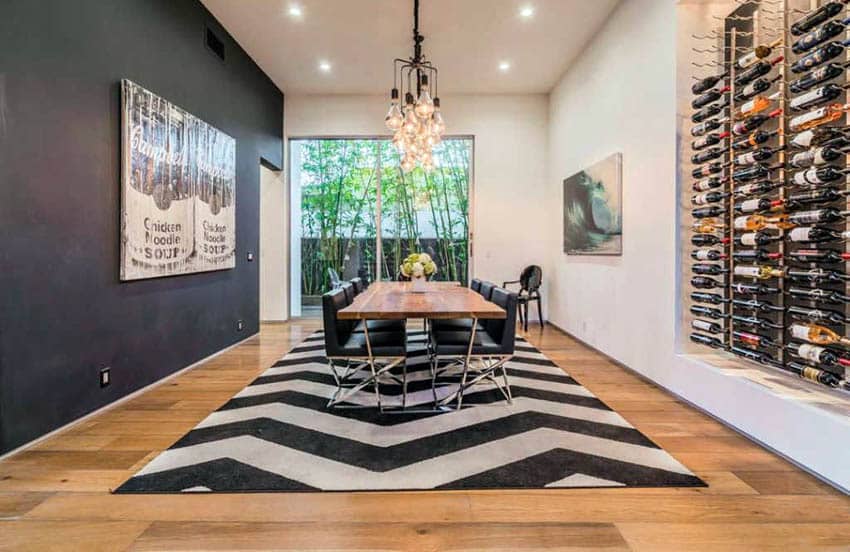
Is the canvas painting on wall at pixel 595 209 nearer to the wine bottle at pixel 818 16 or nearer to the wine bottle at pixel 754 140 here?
the wine bottle at pixel 754 140

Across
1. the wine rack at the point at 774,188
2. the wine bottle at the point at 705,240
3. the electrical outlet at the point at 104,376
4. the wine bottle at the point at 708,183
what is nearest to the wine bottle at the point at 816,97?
the wine rack at the point at 774,188

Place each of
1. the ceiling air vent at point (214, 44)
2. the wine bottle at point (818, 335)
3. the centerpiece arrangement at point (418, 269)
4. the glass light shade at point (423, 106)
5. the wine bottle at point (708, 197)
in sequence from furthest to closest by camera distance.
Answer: the ceiling air vent at point (214, 44) → the centerpiece arrangement at point (418, 269) → the glass light shade at point (423, 106) → the wine bottle at point (708, 197) → the wine bottle at point (818, 335)

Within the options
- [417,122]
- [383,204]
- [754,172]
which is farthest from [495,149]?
[754,172]

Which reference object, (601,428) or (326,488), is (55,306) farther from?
(601,428)

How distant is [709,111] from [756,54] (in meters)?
0.39

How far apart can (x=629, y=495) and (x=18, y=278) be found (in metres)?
3.08

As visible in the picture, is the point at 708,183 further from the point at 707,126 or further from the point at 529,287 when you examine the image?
the point at 529,287

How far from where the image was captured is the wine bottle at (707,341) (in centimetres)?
304

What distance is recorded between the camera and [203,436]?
267cm

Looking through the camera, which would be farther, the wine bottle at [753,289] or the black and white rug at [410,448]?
the wine bottle at [753,289]

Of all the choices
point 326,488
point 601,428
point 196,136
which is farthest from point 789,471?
point 196,136

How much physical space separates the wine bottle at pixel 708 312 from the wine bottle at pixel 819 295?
0.51m

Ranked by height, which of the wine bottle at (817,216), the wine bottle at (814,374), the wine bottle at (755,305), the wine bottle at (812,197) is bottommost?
the wine bottle at (814,374)

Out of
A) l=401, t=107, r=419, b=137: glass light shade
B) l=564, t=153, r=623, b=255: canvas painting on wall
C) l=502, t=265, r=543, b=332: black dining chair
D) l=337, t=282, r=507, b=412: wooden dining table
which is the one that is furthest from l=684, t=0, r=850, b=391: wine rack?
l=502, t=265, r=543, b=332: black dining chair
